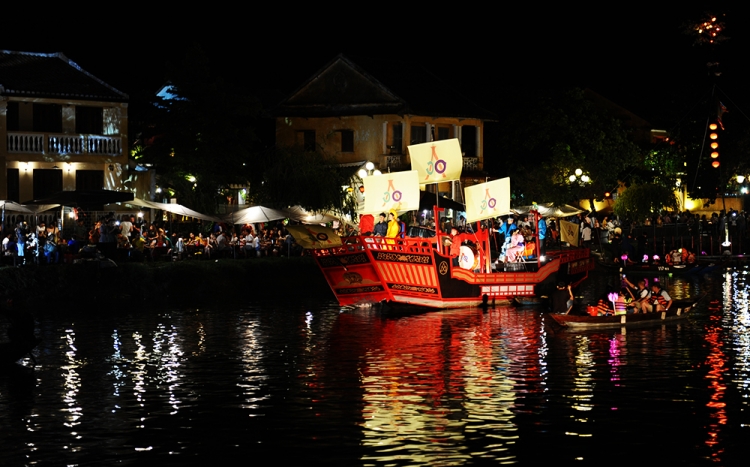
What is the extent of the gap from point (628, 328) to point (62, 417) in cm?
1543

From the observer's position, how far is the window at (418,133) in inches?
2490

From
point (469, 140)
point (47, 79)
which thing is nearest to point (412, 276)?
point (47, 79)

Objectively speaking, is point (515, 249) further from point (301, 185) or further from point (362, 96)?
point (362, 96)

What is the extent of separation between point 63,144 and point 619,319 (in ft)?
98.4

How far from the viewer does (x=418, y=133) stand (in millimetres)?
63781

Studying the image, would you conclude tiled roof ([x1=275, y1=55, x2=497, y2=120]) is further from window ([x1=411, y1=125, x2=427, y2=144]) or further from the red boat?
the red boat

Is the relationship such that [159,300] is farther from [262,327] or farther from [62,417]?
[62,417]

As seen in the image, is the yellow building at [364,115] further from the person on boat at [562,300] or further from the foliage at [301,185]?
the person on boat at [562,300]

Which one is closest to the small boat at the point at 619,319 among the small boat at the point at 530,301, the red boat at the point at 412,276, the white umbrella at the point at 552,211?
the small boat at the point at 530,301

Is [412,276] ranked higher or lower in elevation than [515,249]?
lower

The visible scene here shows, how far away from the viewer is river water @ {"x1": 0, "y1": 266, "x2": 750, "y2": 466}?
16.7 meters

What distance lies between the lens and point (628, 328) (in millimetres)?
29156

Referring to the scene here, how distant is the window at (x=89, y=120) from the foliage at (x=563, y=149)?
27.6 metres

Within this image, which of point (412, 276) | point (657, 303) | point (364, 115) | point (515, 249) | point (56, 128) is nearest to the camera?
point (657, 303)
